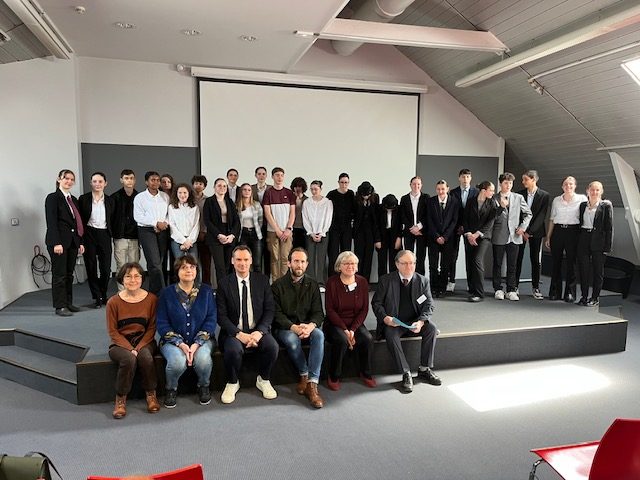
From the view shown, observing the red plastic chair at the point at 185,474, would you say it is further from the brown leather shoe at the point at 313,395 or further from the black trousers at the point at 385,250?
the black trousers at the point at 385,250

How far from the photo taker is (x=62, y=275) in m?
4.45

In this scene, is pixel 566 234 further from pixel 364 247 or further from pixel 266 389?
pixel 266 389

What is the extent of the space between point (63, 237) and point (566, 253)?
17.5 feet

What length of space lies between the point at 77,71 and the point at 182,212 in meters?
2.91

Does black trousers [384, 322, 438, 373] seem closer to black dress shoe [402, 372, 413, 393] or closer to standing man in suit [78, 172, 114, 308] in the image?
black dress shoe [402, 372, 413, 393]

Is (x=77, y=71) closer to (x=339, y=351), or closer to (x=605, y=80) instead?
(x=339, y=351)

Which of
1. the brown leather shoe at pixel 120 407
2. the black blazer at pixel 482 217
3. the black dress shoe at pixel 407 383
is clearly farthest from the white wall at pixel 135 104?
the black dress shoe at pixel 407 383

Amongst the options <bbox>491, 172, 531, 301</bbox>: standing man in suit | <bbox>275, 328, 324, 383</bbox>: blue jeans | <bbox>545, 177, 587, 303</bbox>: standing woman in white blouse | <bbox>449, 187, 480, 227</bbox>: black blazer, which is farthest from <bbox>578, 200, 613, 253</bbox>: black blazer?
<bbox>275, 328, 324, 383</bbox>: blue jeans

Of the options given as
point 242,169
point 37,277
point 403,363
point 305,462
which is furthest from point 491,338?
point 37,277

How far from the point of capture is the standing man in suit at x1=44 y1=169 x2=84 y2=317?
4352 millimetres

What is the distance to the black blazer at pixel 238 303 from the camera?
11.6ft

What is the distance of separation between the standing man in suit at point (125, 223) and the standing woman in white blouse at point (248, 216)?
108 centimetres

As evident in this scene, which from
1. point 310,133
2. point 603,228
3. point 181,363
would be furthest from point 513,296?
point 181,363

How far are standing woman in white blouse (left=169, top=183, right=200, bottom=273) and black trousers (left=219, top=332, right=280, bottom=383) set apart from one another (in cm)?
148
